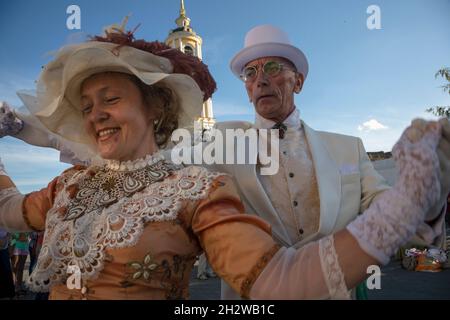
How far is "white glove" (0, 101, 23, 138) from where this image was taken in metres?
1.97

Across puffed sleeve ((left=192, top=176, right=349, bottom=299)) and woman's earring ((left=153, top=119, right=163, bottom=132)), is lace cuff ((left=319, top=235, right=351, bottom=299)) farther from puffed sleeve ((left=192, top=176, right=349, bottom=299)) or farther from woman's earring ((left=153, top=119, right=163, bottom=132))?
woman's earring ((left=153, top=119, right=163, bottom=132))

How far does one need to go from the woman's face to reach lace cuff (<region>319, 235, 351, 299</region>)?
98cm

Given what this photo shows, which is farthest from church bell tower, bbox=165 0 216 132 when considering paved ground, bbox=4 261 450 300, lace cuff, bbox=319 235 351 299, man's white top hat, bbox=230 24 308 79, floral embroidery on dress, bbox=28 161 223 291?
lace cuff, bbox=319 235 351 299

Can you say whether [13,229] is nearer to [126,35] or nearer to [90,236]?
[90,236]

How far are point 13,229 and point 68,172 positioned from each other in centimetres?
47

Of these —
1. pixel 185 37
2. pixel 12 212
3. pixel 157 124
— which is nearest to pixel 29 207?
pixel 12 212

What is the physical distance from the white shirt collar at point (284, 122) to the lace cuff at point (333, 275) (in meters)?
1.21

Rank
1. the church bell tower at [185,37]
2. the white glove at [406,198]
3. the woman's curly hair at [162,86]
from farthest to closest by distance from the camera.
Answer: the church bell tower at [185,37]
the woman's curly hair at [162,86]
the white glove at [406,198]

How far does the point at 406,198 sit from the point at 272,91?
130 cm

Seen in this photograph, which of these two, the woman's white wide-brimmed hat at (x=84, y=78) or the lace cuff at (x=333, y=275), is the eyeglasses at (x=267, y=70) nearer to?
the woman's white wide-brimmed hat at (x=84, y=78)

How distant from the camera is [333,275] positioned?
101cm

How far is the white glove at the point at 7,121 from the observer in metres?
1.97

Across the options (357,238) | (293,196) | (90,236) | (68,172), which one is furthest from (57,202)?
(357,238)

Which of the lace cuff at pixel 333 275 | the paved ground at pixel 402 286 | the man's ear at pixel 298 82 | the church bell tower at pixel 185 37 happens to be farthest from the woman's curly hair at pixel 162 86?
the church bell tower at pixel 185 37
